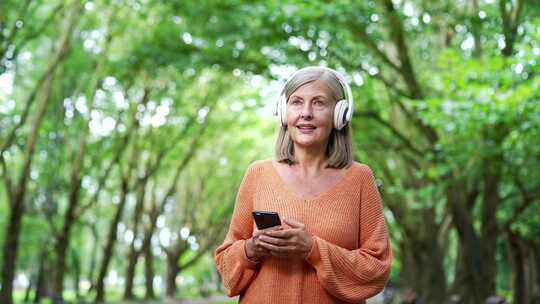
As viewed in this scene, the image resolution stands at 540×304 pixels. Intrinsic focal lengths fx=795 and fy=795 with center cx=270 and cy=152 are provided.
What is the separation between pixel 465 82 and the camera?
12.6 meters

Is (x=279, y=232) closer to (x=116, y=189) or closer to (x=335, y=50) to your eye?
(x=335, y=50)

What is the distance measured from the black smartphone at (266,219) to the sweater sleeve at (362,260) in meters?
0.22

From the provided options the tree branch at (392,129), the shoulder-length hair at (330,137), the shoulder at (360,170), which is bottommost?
the shoulder at (360,170)

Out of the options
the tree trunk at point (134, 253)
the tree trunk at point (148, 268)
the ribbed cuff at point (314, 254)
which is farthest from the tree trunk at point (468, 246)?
the tree trunk at point (148, 268)

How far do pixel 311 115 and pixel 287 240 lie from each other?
0.61m

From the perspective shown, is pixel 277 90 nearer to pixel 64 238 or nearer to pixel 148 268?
pixel 64 238

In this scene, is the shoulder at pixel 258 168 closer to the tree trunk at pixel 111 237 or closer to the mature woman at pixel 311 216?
the mature woman at pixel 311 216

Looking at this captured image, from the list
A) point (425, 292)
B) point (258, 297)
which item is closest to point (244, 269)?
point (258, 297)

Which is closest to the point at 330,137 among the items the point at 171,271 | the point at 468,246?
the point at 468,246

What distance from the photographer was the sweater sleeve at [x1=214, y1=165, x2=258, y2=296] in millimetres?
3277

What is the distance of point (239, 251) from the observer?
3.26 m

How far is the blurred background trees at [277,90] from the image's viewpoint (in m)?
13.3

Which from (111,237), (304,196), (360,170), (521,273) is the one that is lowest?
(521,273)

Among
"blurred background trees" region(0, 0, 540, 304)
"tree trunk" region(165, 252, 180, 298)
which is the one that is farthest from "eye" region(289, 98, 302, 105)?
"tree trunk" region(165, 252, 180, 298)
